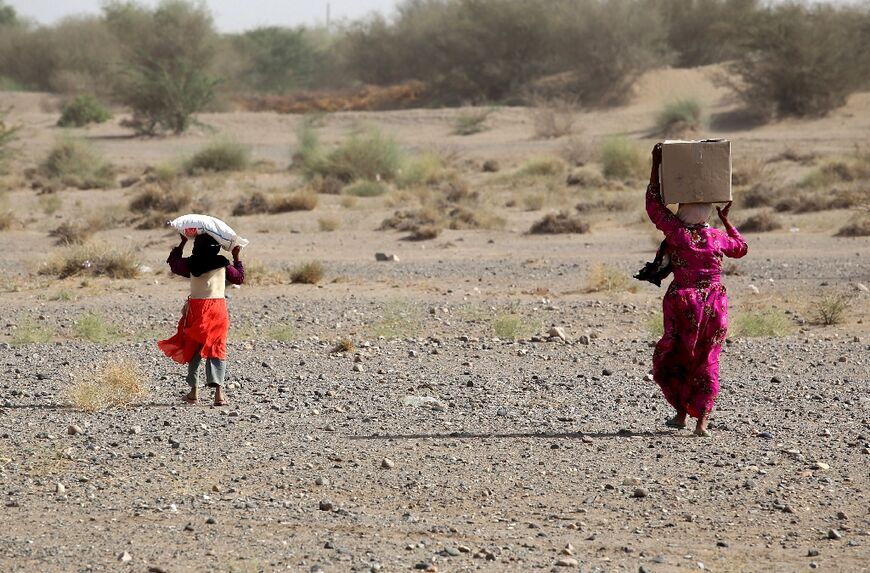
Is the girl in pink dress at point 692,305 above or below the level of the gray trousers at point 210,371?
above

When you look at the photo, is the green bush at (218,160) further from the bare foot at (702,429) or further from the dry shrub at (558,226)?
the bare foot at (702,429)

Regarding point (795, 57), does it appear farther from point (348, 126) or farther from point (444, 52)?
point (444, 52)

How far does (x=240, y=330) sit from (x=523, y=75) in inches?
1776

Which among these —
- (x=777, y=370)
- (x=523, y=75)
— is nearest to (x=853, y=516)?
(x=777, y=370)

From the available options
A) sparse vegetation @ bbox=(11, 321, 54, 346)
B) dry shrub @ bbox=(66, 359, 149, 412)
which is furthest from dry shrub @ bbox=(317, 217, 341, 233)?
dry shrub @ bbox=(66, 359, 149, 412)

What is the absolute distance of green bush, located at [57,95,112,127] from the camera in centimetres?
4816

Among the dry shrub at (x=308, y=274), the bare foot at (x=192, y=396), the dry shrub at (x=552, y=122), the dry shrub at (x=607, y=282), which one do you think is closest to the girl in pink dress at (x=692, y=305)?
the bare foot at (x=192, y=396)

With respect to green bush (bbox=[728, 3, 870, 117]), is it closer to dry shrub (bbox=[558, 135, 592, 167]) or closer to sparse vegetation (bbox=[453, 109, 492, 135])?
sparse vegetation (bbox=[453, 109, 492, 135])

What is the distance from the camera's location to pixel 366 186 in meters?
28.0

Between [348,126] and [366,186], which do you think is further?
[348,126]

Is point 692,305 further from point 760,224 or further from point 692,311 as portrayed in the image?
point 760,224

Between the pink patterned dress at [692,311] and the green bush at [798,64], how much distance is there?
1421 inches

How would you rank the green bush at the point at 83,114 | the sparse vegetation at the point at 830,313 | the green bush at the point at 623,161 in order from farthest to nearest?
the green bush at the point at 83,114
the green bush at the point at 623,161
the sparse vegetation at the point at 830,313

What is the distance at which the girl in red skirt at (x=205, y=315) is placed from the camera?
30.0 ft
